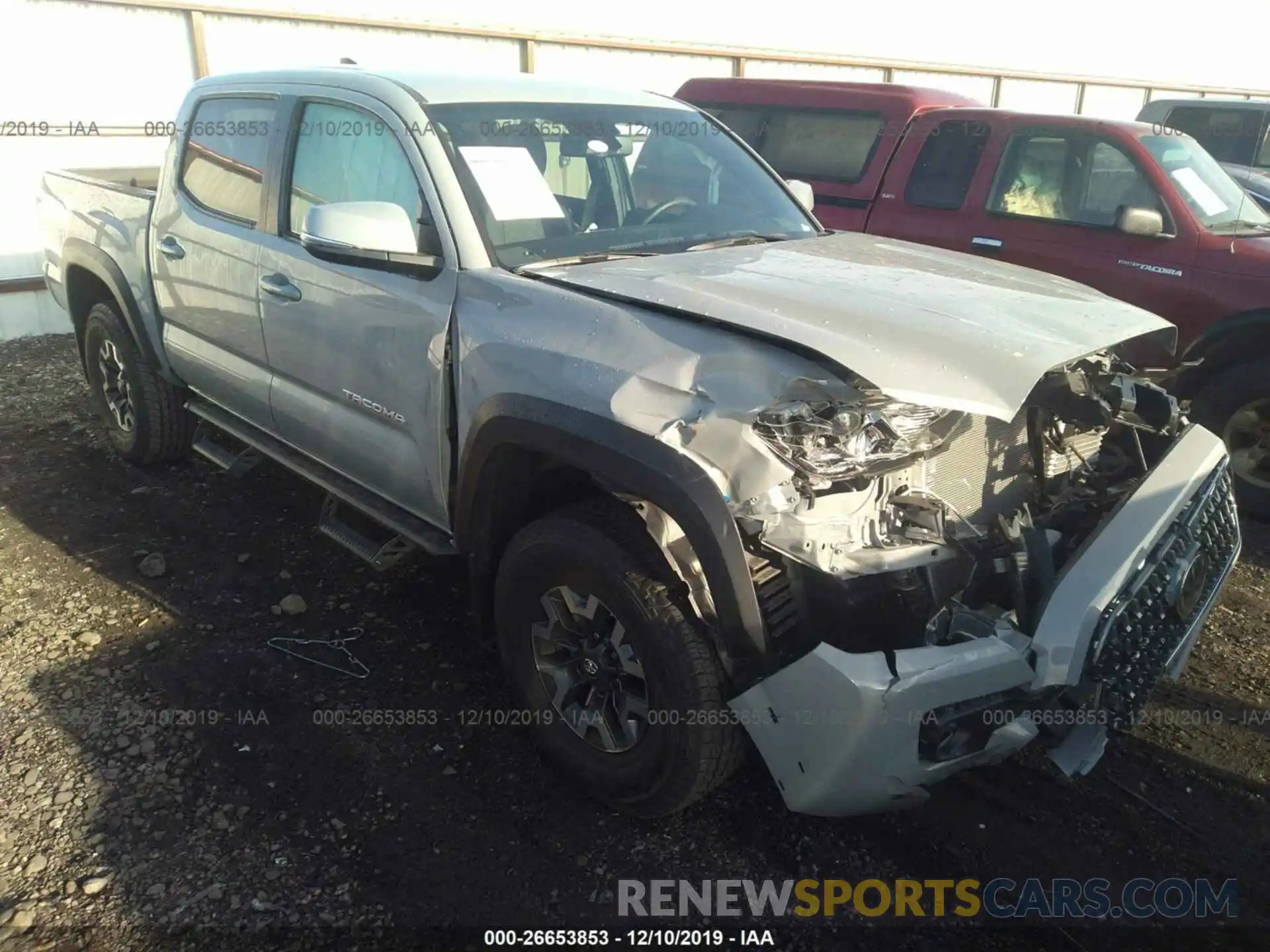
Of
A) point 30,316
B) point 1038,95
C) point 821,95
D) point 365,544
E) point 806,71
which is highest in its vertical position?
point 806,71

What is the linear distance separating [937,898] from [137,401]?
446 cm

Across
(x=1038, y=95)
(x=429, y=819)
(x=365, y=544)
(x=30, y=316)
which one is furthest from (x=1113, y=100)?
(x=429, y=819)

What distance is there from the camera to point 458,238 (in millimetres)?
2900

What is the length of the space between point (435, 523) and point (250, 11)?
7546 millimetres

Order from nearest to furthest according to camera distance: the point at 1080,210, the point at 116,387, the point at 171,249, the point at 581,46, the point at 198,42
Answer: the point at 171,249
the point at 116,387
the point at 1080,210
the point at 198,42
the point at 581,46

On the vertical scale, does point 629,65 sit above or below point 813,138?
above

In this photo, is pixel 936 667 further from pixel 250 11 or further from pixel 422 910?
pixel 250 11

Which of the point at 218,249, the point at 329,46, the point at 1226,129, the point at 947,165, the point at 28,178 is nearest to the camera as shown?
the point at 218,249

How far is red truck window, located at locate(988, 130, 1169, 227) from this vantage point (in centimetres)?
535

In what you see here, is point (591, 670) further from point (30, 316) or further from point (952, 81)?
point (952, 81)

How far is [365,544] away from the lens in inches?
134

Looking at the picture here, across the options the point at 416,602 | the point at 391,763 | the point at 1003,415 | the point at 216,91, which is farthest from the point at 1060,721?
the point at 216,91

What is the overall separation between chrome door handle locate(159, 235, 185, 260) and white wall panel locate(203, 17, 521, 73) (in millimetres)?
4279

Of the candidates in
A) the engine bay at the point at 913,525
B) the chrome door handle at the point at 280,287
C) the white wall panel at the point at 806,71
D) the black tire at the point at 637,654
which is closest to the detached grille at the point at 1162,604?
the engine bay at the point at 913,525
